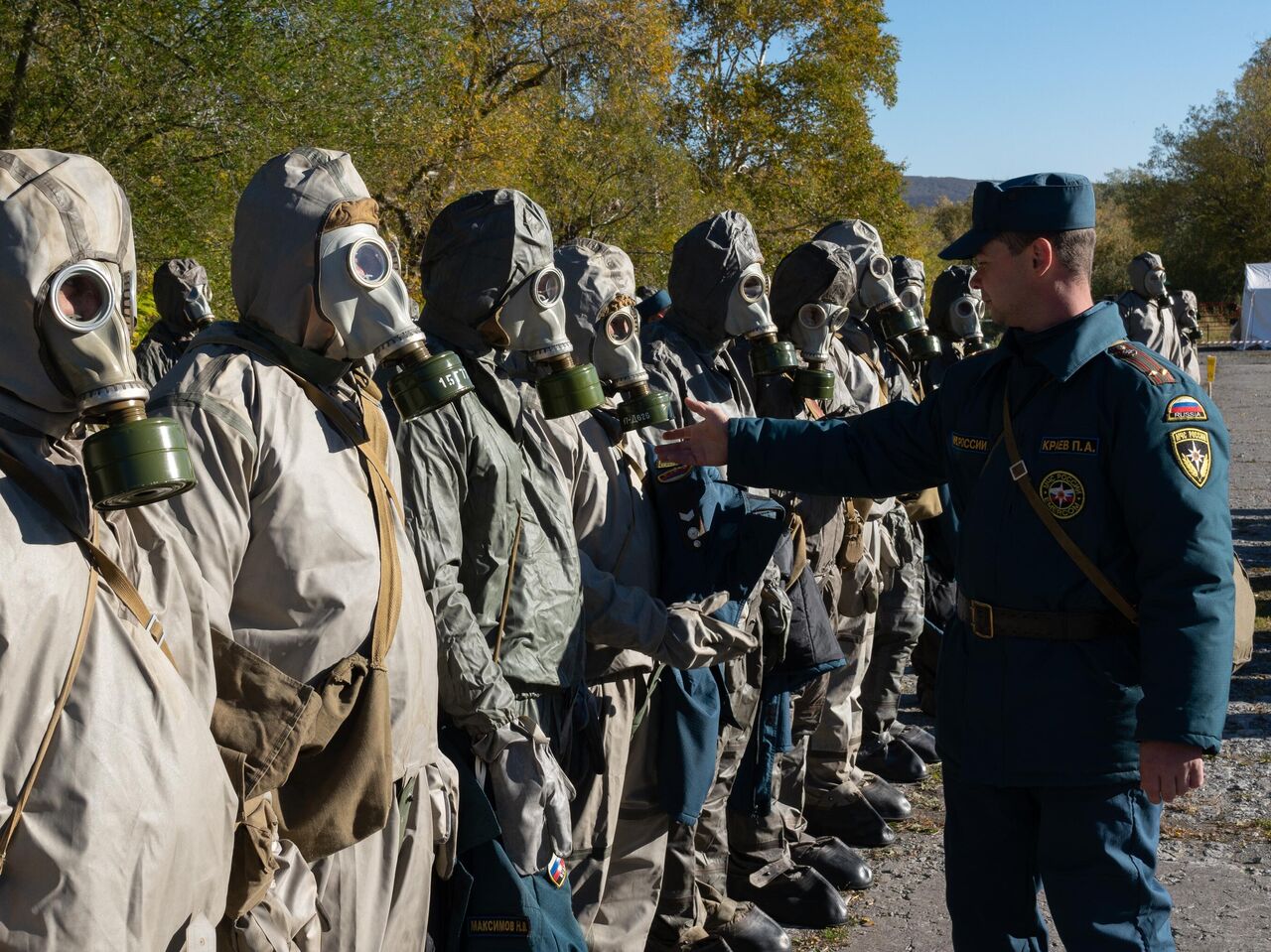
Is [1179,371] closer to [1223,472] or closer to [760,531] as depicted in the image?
[1223,472]

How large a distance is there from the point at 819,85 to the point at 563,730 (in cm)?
3587

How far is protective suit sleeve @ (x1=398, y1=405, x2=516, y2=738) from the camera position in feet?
10.0

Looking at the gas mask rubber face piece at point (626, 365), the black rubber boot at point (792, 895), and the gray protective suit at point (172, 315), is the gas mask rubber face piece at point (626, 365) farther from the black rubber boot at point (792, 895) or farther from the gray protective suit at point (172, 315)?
the gray protective suit at point (172, 315)

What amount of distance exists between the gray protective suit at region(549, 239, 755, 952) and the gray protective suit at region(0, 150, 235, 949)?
6.40 feet

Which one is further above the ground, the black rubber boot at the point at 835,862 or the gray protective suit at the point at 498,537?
the gray protective suit at the point at 498,537

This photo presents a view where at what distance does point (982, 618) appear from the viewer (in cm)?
343

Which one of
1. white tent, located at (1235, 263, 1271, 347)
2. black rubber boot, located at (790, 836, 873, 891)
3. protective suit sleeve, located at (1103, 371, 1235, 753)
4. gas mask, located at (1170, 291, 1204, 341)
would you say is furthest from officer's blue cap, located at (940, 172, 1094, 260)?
white tent, located at (1235, 263, 1271, 347)

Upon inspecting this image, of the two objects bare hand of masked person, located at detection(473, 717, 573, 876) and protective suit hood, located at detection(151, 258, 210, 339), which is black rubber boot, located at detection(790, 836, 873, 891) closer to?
bare hand of masked person, located at detection(473, 717, 573, 876)

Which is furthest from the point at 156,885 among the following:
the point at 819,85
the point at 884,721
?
the point at 819,85

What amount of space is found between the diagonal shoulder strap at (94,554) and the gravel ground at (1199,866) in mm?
2274

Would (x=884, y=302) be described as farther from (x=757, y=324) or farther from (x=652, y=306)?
(x=757, y=324)

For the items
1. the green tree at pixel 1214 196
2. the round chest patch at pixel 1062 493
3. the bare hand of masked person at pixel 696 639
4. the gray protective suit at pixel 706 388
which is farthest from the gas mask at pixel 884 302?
the green tree at pixel 1214 196

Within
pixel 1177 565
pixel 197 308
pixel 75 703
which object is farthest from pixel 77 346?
pixel 197 308

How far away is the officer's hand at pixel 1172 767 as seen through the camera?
307 centimetres
